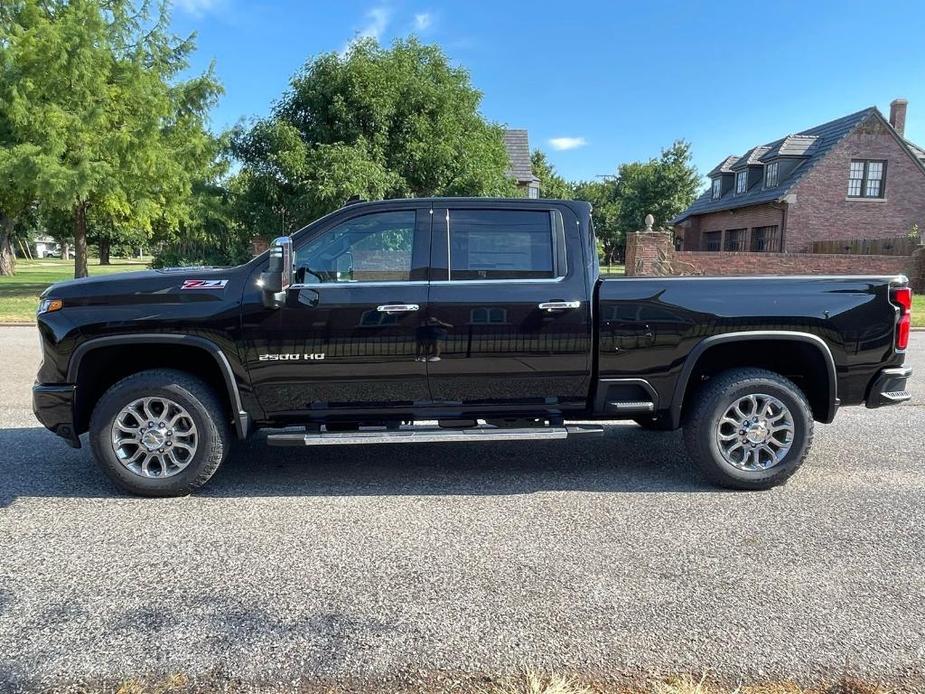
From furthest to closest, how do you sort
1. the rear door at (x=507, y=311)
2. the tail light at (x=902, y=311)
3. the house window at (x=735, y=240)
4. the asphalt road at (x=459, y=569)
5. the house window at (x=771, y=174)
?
1. the house window at (x=735, y=240)
2. the house window at (x=771, y=174)
3. the tail light at (x=902, y=311)
4. the rear door at (x=507, y=311)
5. the asphalt road at (x=459, y=569)

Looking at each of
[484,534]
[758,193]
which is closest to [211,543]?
[484,534]

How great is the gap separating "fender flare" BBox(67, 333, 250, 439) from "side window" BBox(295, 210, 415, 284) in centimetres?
73

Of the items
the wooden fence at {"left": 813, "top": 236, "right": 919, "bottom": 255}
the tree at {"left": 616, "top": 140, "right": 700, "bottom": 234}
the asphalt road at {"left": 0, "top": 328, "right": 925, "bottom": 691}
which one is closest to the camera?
the asphalt road at {"left": 0, "top": 328, "right": 925, "bottom": 691}

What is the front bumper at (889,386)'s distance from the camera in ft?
14.9

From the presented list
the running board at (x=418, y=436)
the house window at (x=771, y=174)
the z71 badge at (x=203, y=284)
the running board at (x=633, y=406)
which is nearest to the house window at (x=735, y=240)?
the house window at (x=771, y=174)

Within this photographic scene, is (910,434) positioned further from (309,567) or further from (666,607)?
(309,567)

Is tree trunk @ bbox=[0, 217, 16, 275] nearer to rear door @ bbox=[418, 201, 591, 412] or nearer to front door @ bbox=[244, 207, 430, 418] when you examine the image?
front door @ bbox=[244, 207, 430, 418]

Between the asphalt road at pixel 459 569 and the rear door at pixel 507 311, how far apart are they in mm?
723

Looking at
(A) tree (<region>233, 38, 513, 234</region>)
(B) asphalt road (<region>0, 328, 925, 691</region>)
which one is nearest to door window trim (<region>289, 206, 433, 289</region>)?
(B) asphalt road (<region>0, 328, 925, 691</region>)

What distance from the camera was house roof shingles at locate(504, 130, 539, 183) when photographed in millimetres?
32938

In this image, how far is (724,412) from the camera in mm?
4496

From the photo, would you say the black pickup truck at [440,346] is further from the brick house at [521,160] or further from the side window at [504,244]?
the brick house at [521,160]

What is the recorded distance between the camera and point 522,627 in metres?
2.84

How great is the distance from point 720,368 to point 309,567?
3.17 metres
